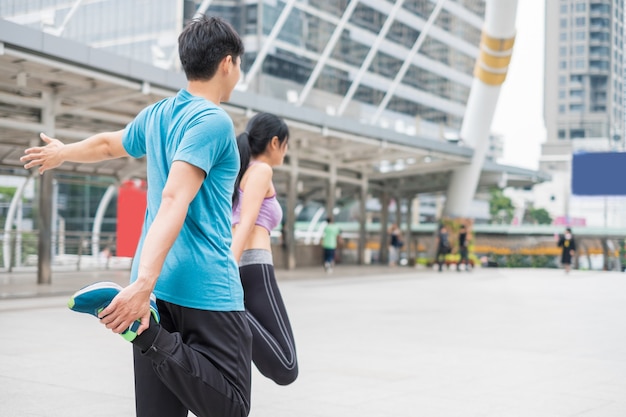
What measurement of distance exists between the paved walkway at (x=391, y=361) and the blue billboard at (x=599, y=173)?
161cm

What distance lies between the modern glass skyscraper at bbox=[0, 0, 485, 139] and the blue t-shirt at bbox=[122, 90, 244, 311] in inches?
484

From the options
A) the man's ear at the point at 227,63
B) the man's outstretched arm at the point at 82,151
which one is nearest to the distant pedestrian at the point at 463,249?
the man's outstretched arm at the point at 82,151

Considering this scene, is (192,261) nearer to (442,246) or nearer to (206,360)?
(206,360)

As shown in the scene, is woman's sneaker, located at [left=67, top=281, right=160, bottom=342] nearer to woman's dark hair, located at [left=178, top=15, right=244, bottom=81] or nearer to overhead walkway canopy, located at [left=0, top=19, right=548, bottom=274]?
woman's dark hair, located at [left=178, top=15, right=244, bottom=81]

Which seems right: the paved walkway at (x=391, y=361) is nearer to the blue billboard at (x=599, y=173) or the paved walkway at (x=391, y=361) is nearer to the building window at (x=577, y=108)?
the blue billboard at (x=599, y=173)

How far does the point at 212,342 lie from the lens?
2396 millimetres

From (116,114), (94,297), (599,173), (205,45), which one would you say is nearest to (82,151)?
(205,45)

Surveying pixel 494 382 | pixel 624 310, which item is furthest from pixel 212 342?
pixel 624 310

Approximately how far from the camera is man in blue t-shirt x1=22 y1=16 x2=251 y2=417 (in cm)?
226

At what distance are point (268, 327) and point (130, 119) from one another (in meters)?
16.2

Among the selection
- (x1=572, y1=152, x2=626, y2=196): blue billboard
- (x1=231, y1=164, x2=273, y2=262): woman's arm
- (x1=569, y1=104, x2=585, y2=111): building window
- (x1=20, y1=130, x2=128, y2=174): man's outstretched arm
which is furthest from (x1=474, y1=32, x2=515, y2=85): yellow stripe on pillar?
(x1=569, y1=104, x2=585, y2=111): building window

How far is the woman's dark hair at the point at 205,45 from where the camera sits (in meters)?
2.50

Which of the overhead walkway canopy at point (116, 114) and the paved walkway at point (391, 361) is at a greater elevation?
the overhead walkway canopy at point (116, 114)

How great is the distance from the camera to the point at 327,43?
3084 centimetres
